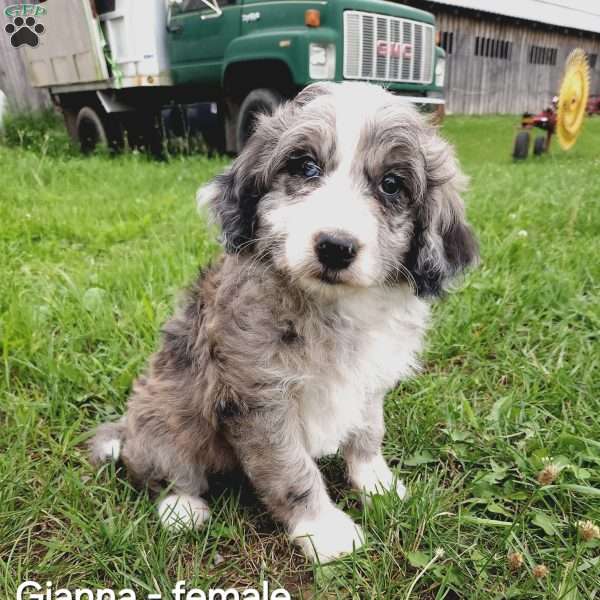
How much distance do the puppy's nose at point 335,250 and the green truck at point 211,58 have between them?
6661 mm

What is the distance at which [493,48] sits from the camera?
2091 centimetres

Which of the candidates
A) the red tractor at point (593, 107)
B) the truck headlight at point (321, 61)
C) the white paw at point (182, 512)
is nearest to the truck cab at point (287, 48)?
Result: the truck headlight at point (321, 61)

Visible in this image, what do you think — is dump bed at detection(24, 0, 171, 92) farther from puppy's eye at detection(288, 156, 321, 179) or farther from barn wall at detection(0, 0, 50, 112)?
puppy's eye at detection(288, 156, 321, 179)

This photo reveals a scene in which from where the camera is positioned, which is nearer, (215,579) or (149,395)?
(215,579)

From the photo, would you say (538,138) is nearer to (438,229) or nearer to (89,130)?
(89,130)

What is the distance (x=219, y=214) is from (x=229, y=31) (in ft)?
26.1

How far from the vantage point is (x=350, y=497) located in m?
2.41

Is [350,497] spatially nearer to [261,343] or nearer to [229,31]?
[261,343]

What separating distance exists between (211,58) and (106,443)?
27.6 feet

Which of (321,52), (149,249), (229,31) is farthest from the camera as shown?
(229,31)

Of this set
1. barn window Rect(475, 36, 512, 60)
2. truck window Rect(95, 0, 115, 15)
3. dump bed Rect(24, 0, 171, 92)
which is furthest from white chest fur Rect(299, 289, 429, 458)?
barn window Rect(475, 36, 512, 60)

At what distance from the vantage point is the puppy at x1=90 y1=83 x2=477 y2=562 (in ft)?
6.25

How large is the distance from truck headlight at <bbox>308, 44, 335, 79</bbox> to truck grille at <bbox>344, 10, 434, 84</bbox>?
0.26 metres

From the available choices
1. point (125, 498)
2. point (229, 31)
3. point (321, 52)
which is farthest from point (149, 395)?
point (229, 31)
